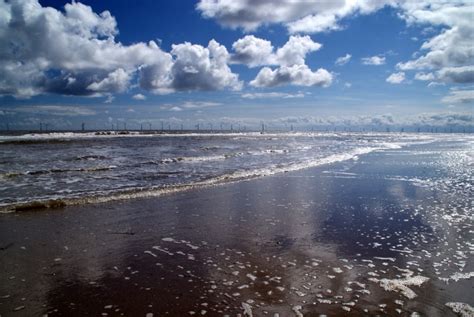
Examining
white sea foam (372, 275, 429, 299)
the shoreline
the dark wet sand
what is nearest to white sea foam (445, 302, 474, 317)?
the dark wet sand

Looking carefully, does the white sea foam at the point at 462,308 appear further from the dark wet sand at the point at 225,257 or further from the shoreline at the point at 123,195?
the shoreline at the point at 123,195

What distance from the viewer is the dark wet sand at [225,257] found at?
16.7 ft

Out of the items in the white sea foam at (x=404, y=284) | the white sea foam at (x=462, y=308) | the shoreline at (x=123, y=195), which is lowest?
the shoreline at (x=123, y=195)

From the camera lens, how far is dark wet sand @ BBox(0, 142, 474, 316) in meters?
5.10

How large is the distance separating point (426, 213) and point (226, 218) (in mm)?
5791

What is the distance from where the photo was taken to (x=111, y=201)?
39.6 ft

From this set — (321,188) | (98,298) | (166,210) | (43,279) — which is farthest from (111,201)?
(321,188)

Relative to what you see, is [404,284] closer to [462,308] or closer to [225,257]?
[462,308]

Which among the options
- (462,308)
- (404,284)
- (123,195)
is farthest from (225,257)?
(123,195)

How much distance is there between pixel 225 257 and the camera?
22.7ft

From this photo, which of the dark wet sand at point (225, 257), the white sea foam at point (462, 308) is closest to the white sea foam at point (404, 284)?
the dark wet sand at point (225, 257)

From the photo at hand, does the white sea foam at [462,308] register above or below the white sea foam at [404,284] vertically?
above

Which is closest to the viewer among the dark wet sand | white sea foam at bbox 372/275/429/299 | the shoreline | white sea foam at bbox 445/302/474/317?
white sea foam at bbox 445/302/474/317

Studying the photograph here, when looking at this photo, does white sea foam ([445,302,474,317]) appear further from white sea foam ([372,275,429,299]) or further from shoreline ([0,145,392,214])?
shoreline ([0,145,392,214])
